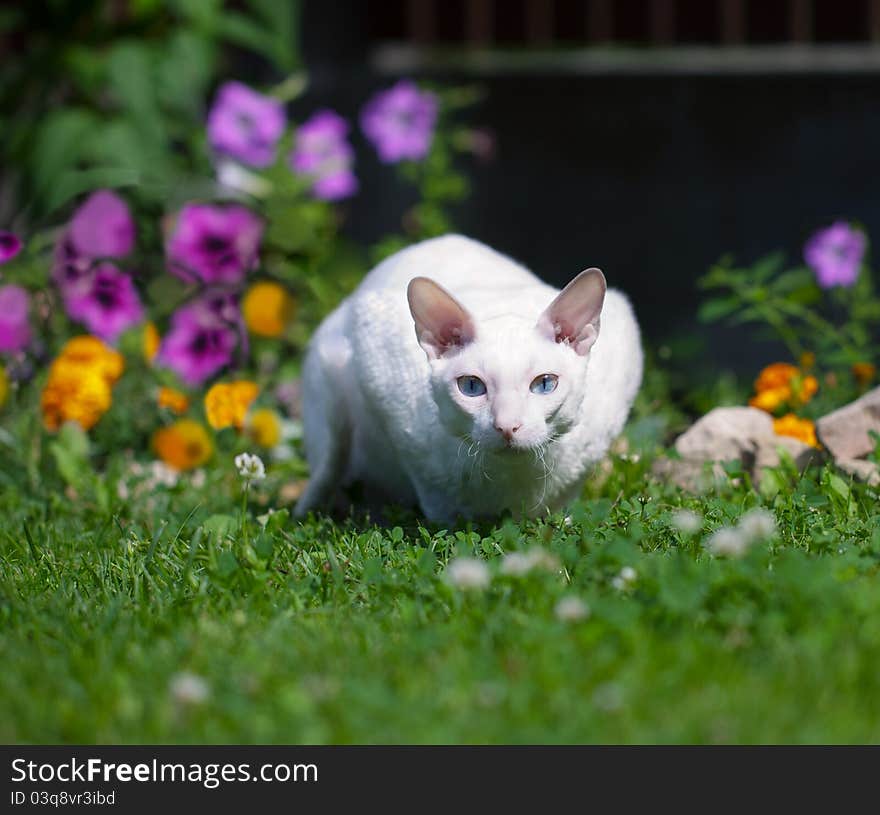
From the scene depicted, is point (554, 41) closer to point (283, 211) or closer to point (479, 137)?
point (479, 137)

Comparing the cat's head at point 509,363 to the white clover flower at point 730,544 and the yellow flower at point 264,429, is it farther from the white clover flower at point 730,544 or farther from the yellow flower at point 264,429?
the yellow flower at point 264,429

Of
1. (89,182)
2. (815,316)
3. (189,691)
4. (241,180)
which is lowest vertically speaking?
(189,691)

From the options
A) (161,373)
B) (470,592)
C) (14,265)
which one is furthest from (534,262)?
(470,592)

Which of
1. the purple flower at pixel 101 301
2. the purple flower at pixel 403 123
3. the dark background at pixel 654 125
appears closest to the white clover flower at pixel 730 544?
the purple flower at pixel 101 301

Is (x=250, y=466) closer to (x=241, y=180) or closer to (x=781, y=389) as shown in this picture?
(x=781, y=389)

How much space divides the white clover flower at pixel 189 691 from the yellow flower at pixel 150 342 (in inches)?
103

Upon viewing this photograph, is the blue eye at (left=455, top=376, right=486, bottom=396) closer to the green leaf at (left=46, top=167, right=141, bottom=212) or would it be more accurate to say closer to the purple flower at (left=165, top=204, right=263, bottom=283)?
the purple flower at (left=165, top=204, right=263, bottom=283)

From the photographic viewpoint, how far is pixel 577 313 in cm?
292

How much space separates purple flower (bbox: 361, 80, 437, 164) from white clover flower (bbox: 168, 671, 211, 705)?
12.8ft

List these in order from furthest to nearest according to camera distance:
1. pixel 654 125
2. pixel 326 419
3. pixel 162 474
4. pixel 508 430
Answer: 1. pixel 654 125
2. pixel 162 474
3. pixel 326 419
4. pixel 508 430

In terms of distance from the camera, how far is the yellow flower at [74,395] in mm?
4164

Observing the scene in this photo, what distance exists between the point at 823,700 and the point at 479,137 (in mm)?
4285

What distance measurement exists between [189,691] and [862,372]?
3.11 m

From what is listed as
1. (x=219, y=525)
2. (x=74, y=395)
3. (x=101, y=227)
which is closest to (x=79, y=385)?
(x=74, y=395)
